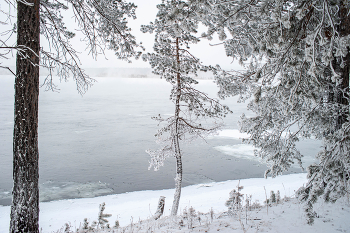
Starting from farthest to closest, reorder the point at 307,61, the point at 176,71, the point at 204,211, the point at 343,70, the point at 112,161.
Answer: the point at 112,161 < the point at 204,211 < the point at 176,71 < the point at 343,70 < the point at 307,61

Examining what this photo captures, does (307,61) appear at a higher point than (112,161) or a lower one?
higher

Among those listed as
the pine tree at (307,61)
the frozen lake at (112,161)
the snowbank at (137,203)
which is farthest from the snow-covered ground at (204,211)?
the frozen lake at (112,161)

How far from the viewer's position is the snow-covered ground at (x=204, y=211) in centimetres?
521

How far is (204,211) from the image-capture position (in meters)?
9.35

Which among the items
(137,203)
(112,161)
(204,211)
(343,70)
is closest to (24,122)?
(343,70)

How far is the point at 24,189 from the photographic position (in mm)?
4500

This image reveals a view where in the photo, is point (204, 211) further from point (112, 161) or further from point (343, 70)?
point (112, 161)

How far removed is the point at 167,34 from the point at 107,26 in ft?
8.56

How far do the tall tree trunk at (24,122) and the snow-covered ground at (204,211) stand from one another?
2233 millimetres

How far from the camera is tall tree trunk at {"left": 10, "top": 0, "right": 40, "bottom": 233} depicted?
4.43m

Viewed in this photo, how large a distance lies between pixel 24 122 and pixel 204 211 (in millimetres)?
7050

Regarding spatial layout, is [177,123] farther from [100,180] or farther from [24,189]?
[100,180]

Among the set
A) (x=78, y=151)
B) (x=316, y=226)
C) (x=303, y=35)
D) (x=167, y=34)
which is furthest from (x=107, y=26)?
(x=78, y=151)

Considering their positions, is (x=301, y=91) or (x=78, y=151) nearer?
(x=301, y=91)
